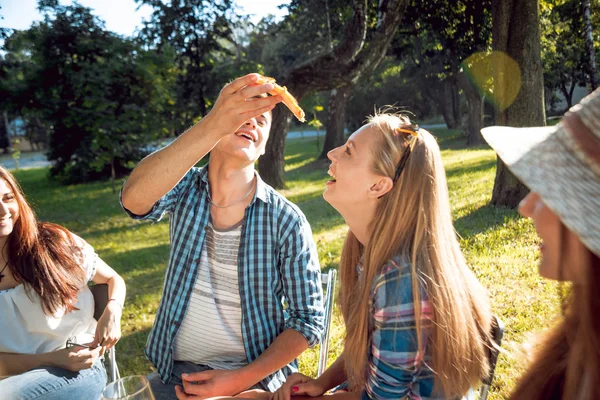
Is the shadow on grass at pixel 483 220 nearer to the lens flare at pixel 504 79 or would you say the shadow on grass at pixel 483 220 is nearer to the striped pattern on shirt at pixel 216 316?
the lens flare at pixel 504 79

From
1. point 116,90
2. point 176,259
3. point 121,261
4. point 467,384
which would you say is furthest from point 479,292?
point 116,90

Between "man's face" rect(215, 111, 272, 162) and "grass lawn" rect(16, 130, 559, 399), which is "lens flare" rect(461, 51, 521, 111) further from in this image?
"man's face" rect(215, 111, 272, 162)

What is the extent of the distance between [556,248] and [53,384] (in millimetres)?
2254

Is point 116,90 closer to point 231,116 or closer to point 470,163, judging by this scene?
point 470,163

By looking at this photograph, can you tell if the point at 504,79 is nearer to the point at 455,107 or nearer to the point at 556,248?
the point at 556,248

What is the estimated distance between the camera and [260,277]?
2418 millimetres

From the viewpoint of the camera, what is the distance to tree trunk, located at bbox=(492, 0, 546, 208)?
717 cm

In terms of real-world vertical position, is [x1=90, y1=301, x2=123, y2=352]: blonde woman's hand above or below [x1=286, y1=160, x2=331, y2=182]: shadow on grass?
above

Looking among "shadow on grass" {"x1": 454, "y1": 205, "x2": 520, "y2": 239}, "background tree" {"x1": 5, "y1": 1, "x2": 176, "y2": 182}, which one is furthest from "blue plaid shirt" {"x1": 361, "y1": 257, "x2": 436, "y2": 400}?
"background tree" {"x1": 5, "y1": 1, "x2": 176, "y2": 182}

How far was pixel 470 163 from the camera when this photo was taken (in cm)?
1469

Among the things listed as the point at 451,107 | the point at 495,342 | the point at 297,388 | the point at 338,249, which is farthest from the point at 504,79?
the point at 451,107

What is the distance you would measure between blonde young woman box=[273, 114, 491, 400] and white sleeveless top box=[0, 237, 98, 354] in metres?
1.29

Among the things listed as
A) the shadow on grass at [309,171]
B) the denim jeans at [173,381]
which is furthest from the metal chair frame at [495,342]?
the shadow on grass at [309,171]

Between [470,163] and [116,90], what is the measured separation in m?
10.5
